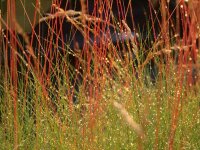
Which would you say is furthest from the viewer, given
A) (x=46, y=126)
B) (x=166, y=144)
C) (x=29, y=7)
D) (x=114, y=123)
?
(x=29, y=7)

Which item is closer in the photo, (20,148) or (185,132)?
(185,132)

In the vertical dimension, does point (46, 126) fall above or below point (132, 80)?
below

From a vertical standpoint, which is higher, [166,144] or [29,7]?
[29,7]

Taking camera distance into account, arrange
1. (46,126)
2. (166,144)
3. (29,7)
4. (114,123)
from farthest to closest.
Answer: (29,7) < (46,126) < (114,123) < (166,144)

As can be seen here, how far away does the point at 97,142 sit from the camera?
2723mm

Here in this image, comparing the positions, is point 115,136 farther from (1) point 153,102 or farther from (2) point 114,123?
(1) point 153,102

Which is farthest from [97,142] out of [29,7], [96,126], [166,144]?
[29,7]

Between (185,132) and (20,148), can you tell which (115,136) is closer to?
(185,132)

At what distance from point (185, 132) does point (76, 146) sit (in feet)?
1.56

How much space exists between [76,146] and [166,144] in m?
0.40

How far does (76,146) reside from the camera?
9.11ft

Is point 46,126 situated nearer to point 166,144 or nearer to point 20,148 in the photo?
point 20,148

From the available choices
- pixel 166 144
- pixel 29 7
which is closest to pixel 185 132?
pixel 166 144

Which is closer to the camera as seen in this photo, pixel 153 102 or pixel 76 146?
pixel 76 146
